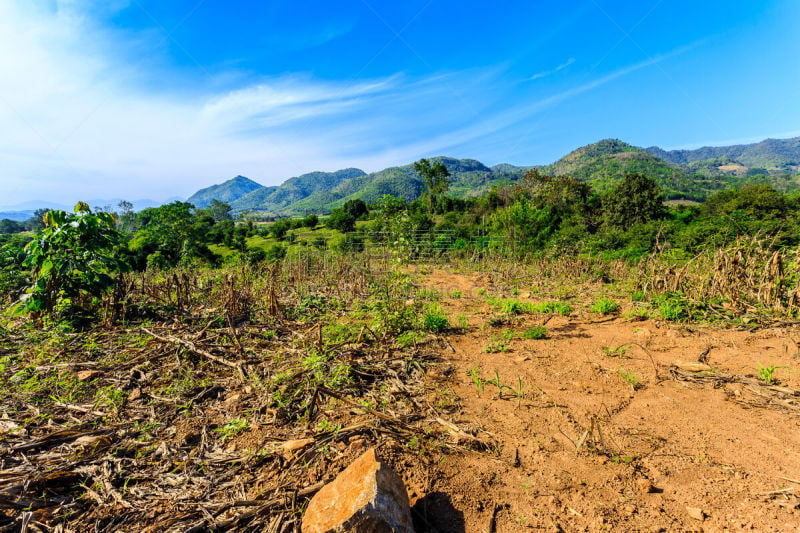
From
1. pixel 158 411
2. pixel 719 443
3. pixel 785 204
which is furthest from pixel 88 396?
pixel 785 204

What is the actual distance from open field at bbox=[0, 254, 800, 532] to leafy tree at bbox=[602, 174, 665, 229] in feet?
88.9

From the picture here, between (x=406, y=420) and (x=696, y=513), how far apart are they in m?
2.05

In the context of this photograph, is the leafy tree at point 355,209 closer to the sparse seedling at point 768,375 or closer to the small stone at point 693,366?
the small stone at point 693,366

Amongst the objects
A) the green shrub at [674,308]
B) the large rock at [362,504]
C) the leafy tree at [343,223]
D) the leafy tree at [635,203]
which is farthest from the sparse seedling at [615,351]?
the leafy tree at [635,203]

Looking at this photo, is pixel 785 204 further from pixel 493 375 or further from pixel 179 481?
pixel 179 481

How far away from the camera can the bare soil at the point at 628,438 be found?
6.82ft

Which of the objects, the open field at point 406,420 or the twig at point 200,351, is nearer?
the open field at point 406,420

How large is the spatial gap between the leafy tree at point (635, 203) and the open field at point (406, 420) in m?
27.1

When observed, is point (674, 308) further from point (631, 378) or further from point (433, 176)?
point (433, 176)

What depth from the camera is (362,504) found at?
1703 millimetres

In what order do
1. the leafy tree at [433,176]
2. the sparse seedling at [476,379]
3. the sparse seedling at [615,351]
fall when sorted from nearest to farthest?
the sparse seedling at [476,379]
the sparse seedling at [615,351]
the leafy tree at [433,176]

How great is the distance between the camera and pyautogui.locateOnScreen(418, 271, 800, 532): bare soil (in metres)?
2.08

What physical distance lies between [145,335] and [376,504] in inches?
186

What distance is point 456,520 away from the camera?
205cm
